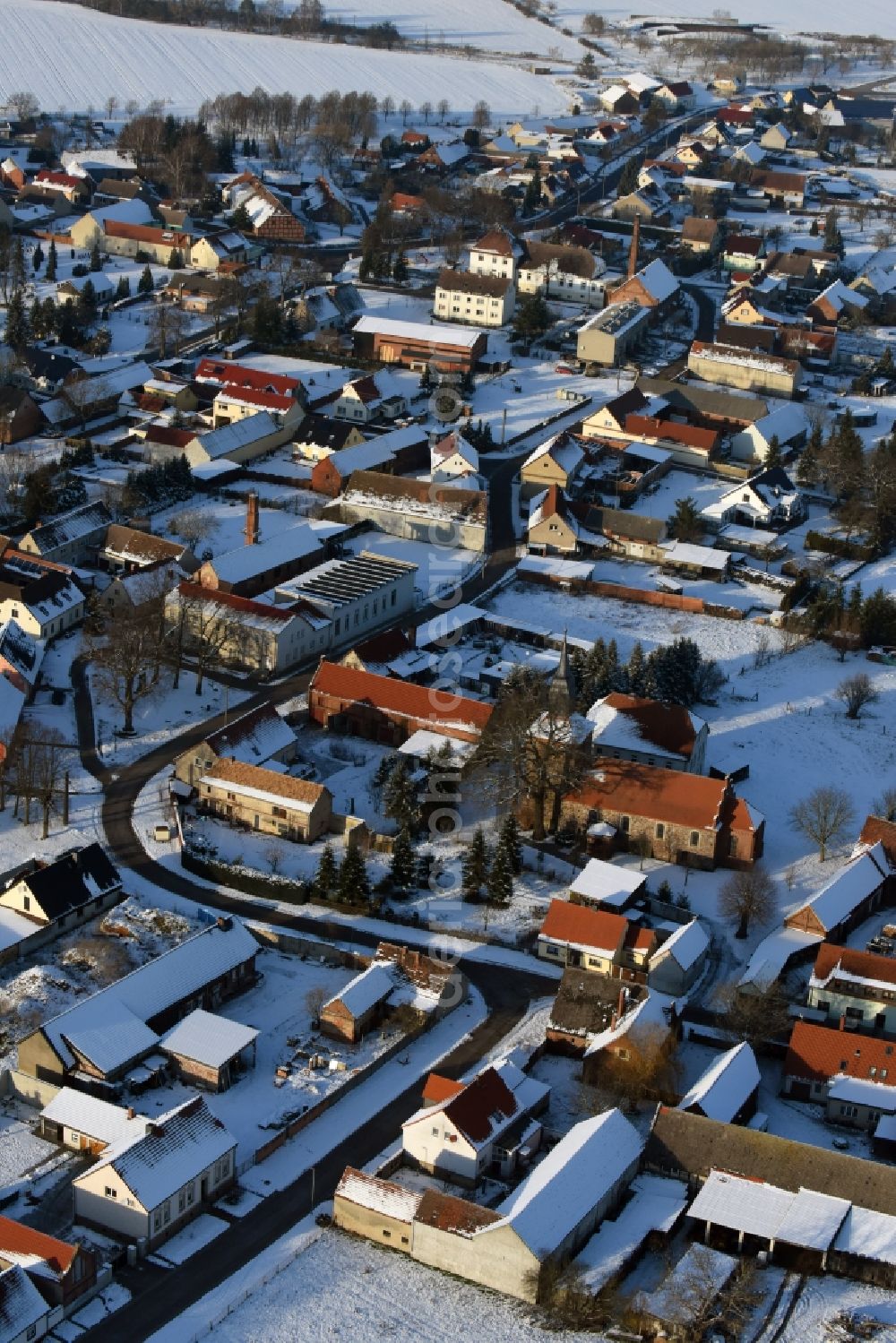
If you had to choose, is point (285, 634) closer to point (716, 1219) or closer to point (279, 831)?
point (279, 831)

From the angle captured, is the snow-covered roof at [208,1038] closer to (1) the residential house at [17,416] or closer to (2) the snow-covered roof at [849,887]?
(2) the snow-covered roof at [849,887]

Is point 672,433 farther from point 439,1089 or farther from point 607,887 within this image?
point 439,1089

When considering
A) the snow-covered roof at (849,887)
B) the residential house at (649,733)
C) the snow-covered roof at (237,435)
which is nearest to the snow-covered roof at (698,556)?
the residential house at (649,733)

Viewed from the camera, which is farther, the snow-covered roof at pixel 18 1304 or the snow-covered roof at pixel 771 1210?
the snow-covered roof at pixel 771 1210

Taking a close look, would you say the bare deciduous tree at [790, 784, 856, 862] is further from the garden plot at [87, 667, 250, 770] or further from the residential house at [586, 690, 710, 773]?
the garden plot at [87, 667, 250, 770]

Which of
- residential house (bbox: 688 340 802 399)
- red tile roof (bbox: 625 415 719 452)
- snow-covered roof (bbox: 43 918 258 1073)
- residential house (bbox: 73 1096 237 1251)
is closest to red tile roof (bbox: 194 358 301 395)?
red tile roof (bbox: 625 415 719 452)

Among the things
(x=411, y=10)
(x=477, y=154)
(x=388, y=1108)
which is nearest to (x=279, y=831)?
(x=388, y=1108)
